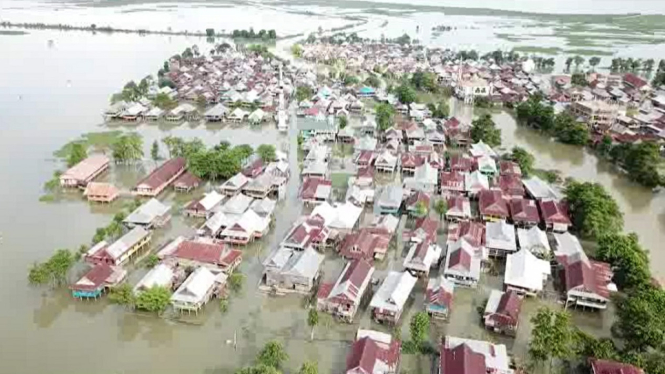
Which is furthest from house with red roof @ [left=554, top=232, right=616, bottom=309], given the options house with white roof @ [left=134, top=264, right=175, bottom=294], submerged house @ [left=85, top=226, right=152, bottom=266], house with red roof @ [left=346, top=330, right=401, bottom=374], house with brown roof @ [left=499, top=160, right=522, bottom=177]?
submerged house @ [left=85, top=226, right=152, bottom=266]

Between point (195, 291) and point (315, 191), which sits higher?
point (315, 191)

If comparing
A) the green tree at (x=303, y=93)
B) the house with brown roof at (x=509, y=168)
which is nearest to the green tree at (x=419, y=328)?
the house with brown roof at (x=509, y=168)

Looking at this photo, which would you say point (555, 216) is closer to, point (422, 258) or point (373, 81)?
point (422, 258)

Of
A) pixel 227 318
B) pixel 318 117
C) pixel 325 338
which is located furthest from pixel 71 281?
pixel 318 117

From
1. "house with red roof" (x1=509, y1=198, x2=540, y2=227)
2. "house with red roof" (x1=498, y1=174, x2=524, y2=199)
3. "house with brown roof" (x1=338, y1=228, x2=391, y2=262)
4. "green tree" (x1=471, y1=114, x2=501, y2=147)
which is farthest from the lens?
"green tree" (x1=471, y1=114, x2=501, y2=147)

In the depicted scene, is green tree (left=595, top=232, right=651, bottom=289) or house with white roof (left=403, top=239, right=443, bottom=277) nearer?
green tree (left=595, top=232, right=651, bottom=289)

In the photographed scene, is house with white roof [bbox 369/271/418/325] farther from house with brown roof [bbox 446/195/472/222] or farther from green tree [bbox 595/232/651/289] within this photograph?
green tree [bbox 595/232/651/289]

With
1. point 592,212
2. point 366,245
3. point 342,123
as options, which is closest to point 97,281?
point 366,245
